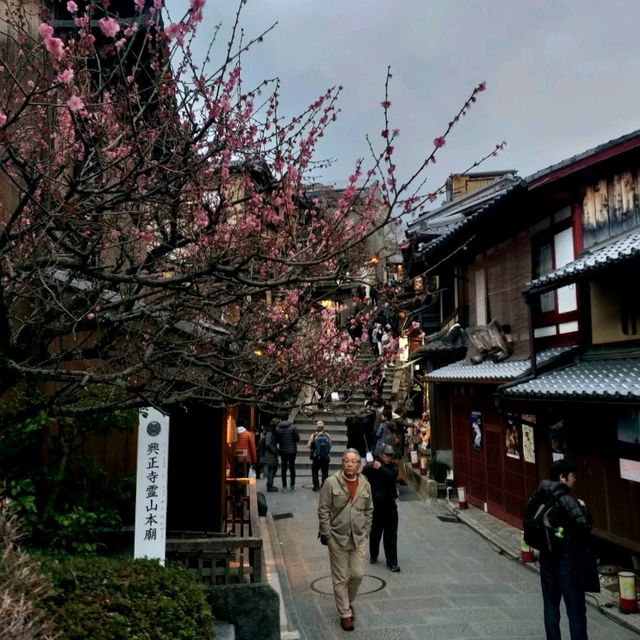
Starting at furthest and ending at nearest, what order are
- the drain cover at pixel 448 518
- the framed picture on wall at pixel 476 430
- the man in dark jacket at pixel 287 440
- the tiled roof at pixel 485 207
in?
the man in dark jacket at pixel 287 440
the framed picture on wall at pixel 476 430
the drain cover at pixel 448 518
the tiled roof at pixel 485 207

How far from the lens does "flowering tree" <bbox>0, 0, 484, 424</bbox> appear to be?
5.15 meters

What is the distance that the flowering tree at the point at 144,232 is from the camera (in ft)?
16.9

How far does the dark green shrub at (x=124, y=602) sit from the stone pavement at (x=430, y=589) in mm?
2420

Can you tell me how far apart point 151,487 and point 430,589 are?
16.6ft

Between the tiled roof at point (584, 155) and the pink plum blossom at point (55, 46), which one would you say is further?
the tiled roof at point (584, 155)

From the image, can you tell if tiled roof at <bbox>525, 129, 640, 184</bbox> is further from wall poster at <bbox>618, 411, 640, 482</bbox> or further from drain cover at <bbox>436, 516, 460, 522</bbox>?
drain cover at <bbox>436, 516, 460, 522</bbox>

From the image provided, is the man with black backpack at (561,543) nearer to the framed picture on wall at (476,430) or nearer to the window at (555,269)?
the window at (555,269)

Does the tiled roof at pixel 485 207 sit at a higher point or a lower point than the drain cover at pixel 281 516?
higher

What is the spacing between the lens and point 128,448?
28.6 ft

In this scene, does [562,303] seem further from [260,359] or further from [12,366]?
[12,366]

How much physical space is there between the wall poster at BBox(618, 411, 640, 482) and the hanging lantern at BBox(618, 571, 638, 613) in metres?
1.36

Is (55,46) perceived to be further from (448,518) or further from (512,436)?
(448,518)

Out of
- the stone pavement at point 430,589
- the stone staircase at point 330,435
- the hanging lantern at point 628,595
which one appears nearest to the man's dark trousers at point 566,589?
the stone pavement at point 430,589

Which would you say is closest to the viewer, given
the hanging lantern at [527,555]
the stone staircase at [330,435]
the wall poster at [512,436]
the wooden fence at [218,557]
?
the wooden fence at [218,557]
